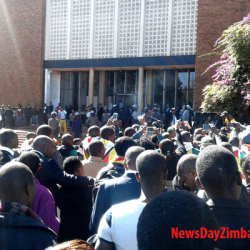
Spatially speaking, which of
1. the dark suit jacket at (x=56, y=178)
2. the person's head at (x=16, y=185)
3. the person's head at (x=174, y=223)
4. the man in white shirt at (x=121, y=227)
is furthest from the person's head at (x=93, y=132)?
the person's head at (x=174, y=223)

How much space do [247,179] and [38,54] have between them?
23175 millimetres

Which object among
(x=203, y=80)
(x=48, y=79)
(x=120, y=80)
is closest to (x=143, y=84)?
(x=120, y=80)

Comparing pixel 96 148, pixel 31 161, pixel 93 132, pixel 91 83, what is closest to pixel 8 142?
pixel 96 148

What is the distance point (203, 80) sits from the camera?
66.1 ft

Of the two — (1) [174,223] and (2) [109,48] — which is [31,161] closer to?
(1) [174,223]

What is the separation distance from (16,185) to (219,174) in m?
1.35

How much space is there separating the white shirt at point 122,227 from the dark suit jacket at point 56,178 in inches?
60.7

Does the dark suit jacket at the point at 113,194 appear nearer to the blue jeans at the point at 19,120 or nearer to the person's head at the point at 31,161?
the person's head at the point at 31,161

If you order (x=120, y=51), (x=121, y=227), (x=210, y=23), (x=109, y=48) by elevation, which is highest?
(x=210, y=23)

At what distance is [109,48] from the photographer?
23.3m

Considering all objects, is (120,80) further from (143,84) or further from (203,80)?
(203,80)

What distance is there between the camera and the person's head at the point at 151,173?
245cm

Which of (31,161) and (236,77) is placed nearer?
(31,161)

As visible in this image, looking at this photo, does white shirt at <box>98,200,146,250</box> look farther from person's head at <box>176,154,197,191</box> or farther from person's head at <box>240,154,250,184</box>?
person's head at <box>240,154,250,184</box>
